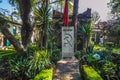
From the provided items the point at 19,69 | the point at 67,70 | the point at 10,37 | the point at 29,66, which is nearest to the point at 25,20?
the point at 10,37

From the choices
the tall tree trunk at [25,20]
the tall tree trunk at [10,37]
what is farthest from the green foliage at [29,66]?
the tall tree trunk at [25,20]

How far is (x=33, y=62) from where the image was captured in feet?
51.5

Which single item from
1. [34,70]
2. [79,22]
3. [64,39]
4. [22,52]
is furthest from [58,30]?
[34,70]

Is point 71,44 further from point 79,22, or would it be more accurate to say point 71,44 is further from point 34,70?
point 79,22

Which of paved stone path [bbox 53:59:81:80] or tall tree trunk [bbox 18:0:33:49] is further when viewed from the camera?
tall tree trunk [bbox 18:0:33:49]

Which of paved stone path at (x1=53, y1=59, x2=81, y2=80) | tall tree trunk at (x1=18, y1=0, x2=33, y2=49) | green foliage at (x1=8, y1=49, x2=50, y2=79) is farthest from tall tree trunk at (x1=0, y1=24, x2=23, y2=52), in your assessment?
paved stone path at (x1=53, y1=59, x2=81, y2=80)

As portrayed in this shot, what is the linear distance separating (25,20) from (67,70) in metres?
4.88

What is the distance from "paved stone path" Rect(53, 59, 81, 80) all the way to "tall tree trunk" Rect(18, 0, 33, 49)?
322cm

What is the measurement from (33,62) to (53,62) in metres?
2.40

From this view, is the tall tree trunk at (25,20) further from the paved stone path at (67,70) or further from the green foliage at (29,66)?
the paved stone path at (67,70)

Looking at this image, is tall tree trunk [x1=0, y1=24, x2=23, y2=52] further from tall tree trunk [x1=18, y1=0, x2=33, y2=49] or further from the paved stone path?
the paved stone path

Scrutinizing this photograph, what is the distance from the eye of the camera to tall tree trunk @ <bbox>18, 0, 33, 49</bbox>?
1573cm

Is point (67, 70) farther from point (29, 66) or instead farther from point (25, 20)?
point (25, 20)

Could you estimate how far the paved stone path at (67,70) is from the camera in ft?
47.0
